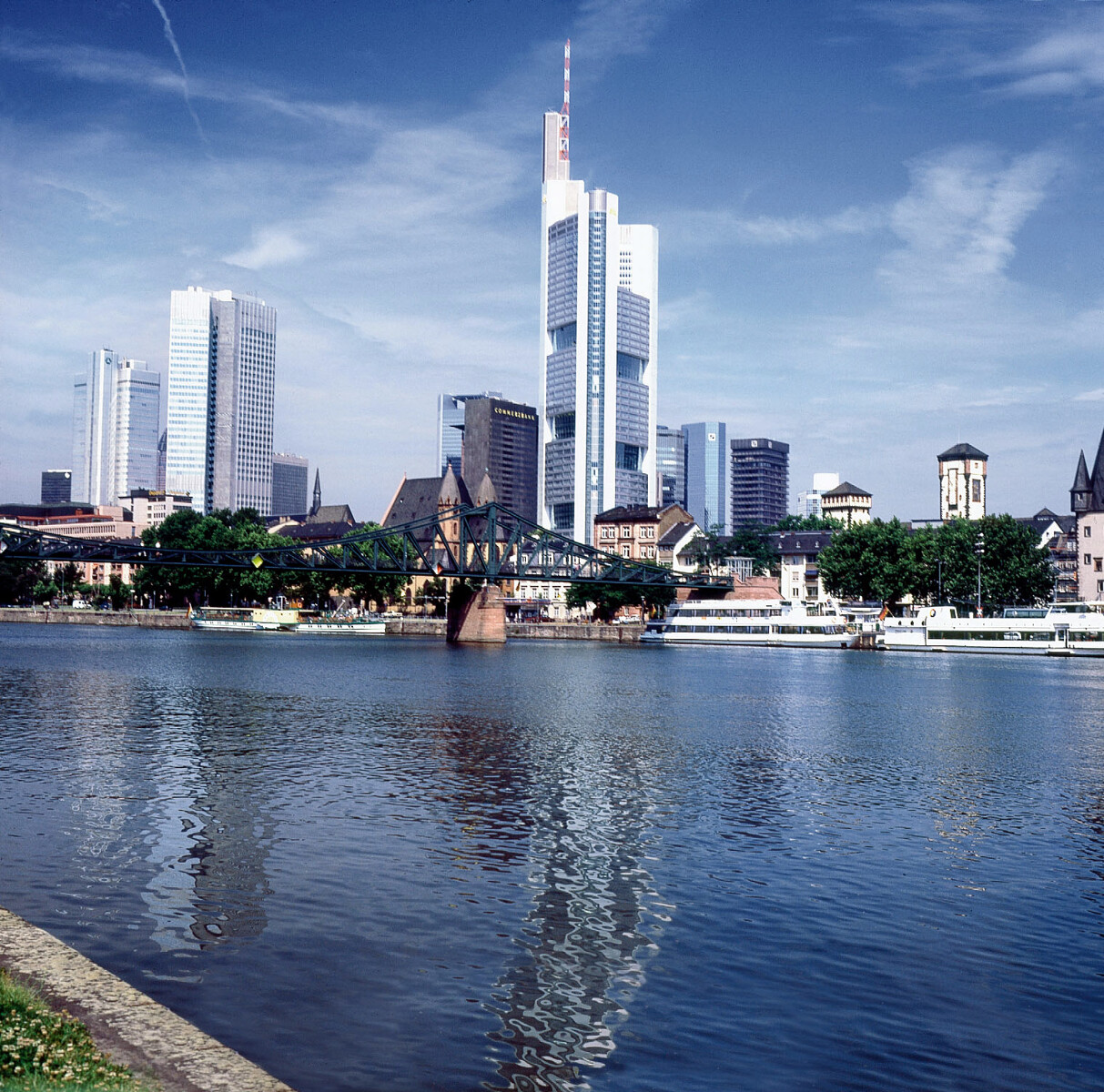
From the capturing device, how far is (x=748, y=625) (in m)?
151

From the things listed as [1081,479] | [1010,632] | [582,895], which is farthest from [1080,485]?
[582,895]

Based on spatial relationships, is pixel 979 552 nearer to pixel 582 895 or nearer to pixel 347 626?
pixel 347 626

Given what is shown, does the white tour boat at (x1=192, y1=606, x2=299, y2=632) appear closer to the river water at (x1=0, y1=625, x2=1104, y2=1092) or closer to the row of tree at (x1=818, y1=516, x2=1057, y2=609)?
the row of tree at (x1=818, y1=516, x2=1057, y2=609)

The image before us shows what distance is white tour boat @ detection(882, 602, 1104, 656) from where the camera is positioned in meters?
124

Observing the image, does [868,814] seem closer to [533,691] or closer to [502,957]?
[502,957]

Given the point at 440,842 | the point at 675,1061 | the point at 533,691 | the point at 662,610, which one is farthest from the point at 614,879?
the point at 662,610

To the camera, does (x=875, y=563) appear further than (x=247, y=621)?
No

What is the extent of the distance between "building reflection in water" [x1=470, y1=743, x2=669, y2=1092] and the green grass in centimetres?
395

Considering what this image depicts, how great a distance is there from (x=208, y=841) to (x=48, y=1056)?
1336 cm

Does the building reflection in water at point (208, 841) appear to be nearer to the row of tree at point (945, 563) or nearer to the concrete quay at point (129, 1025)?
the concrete quay at point (129, 1025)

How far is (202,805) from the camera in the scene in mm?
26938

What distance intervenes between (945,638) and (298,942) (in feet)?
411

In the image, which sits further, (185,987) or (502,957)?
(502,957)

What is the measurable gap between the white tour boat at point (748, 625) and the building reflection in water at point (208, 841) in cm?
10912
